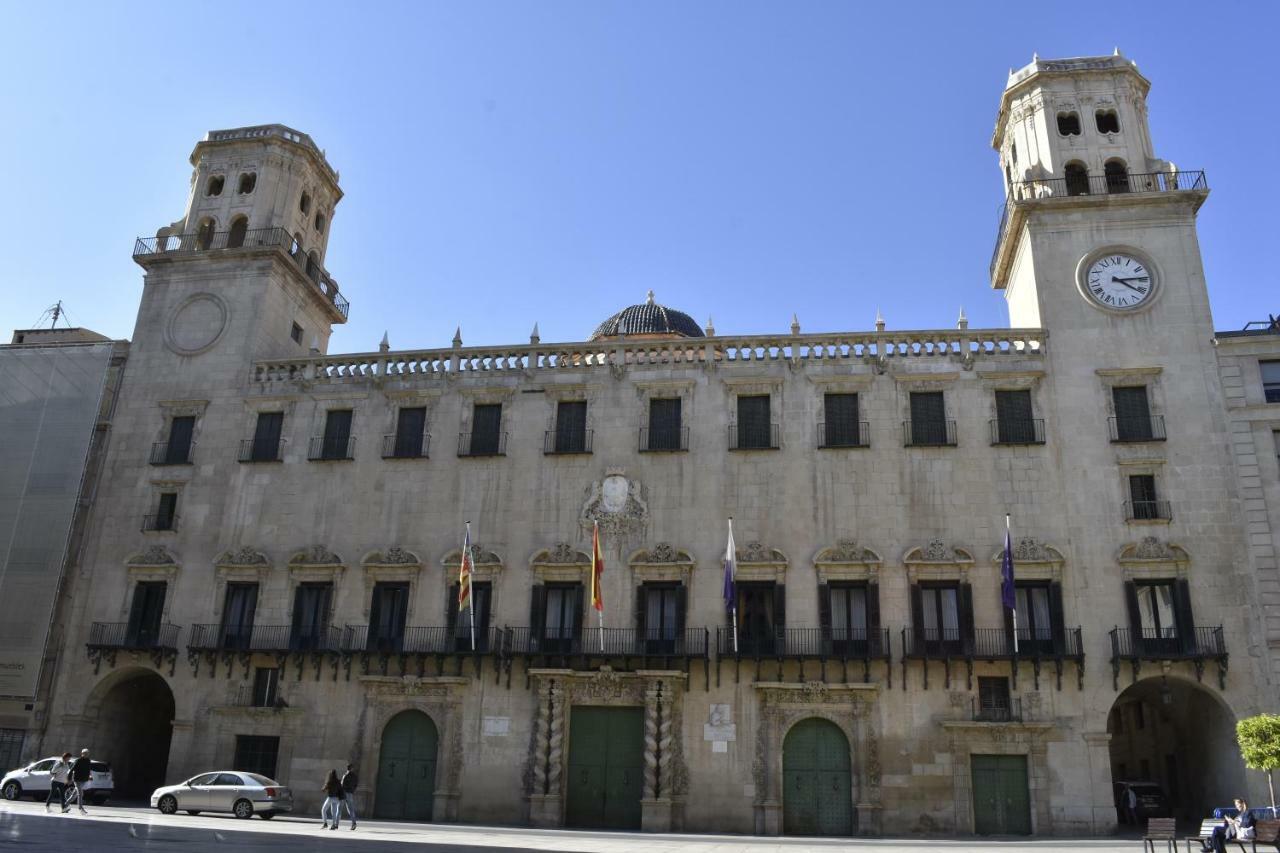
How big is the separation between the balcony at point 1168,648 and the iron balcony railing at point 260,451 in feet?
94.4

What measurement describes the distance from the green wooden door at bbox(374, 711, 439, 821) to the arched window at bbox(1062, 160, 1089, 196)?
29251 mm

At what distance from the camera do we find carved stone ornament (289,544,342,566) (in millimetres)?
34281

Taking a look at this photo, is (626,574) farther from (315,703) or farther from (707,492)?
(315,703)

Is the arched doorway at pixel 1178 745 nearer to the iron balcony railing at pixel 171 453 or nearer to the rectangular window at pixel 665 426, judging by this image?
the rectangular window at pixel 665 426

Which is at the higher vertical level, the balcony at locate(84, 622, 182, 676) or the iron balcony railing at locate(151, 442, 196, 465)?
the iron balcony railing at locate(151, 442, 196, 465)

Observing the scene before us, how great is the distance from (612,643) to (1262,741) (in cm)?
1784

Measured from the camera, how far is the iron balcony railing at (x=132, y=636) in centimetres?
3431

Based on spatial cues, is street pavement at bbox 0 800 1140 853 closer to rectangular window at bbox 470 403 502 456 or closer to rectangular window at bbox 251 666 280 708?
rectangular window at bbox 251 666 280 708

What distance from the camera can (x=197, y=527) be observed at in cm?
Result: 3584

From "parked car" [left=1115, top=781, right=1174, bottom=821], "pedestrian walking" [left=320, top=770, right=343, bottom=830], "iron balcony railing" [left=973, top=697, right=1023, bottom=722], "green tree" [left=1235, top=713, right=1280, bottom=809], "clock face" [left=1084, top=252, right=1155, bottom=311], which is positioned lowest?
"pedestrian walking" [left=320, top=770, right=343, bottom=830]

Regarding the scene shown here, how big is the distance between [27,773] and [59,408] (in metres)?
14.1

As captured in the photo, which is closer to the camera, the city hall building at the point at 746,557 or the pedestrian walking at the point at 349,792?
the pedestrian walking at the point at 349,792

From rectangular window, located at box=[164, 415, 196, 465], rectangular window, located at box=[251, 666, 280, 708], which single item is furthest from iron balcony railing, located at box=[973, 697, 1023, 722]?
rectangular window, located at box=[164, 415, 196, 465]

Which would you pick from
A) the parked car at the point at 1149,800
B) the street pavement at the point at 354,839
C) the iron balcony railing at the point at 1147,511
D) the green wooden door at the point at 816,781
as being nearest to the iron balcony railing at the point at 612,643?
the green wooden door at the point at 816,781
